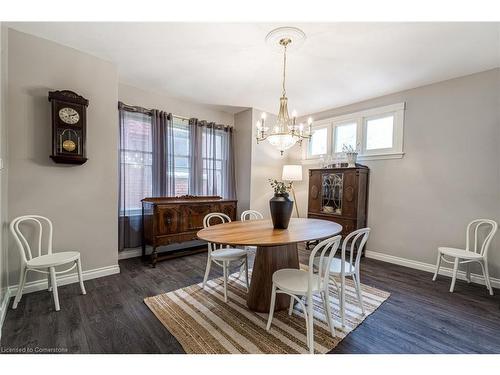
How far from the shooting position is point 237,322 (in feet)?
6.31

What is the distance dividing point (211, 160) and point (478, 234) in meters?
4.03

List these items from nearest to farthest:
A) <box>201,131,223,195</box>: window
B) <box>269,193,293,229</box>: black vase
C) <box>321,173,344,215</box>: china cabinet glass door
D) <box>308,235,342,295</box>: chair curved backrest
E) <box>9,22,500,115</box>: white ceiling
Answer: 1. <box>308,235,342,295</box>: chair curved backrest
2. <box>9,22,500,115</box>: white ceiling
3. <box>269,193,293,229</box>: black vase
4. <box>321,173,344,215</box>: china cabinet glass door
5. <box>201,131,223,195</box>: window

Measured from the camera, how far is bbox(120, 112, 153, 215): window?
3.36 meters

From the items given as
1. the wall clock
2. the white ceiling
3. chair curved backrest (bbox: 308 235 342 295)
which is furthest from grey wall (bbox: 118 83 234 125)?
chair curved backrest (bbox: 308 235 342 295)

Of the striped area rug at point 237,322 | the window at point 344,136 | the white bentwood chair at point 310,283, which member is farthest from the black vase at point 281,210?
the window at point 344,136

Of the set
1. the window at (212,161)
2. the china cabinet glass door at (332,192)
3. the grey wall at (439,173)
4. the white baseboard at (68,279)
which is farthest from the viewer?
the window at (212,161)

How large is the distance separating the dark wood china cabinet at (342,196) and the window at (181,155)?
2299 millimetres

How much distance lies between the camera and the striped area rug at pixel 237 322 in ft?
5.35

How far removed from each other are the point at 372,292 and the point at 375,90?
2.84 metres

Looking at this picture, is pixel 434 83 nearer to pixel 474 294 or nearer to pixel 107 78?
pixel 474 294

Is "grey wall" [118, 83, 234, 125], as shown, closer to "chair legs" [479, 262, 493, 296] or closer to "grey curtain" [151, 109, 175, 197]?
"grey curtain" [151, 109, 175, 197]

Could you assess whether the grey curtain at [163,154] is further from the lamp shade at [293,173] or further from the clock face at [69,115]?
the lamp shade at [293,173]

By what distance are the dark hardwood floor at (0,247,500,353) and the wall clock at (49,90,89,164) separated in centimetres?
144
